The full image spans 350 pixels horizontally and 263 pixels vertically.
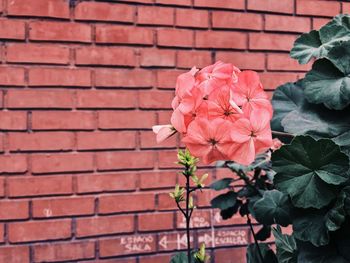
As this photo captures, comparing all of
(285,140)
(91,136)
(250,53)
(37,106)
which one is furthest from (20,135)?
(285,140)

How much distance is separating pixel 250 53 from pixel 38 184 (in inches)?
44.9

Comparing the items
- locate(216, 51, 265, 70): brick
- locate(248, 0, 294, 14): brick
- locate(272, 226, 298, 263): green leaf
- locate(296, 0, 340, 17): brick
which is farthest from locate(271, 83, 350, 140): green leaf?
locate(296, 0, 340, 17): brick

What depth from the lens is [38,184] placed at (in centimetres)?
221

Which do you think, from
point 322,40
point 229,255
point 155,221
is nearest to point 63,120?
point 155,221

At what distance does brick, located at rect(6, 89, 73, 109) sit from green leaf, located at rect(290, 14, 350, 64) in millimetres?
1302

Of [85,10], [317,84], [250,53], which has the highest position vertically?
[85,10]

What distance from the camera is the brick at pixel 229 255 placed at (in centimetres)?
246

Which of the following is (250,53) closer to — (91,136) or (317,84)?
(91,136)

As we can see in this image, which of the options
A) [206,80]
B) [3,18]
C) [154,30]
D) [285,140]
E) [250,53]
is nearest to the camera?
[206,80]

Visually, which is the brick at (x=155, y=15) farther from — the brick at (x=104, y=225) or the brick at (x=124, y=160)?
the brick at (x=104, y=225)

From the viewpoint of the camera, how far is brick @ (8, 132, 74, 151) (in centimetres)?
217

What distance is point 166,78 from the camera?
238cm

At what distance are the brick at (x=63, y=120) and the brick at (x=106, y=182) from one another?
0.71 ft

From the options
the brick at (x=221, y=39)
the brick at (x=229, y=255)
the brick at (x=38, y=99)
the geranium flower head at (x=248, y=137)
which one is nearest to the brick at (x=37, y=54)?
the brick at (x=38, y=99)
